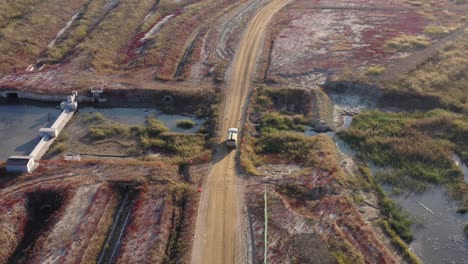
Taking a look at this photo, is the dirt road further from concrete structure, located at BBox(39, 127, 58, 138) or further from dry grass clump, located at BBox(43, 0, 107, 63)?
dry grass clump, located at BBox(43, 0, 107, 63)

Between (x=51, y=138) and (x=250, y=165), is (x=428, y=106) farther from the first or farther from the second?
(x=51, y=138)

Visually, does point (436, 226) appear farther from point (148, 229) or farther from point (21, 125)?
point (21, 125)

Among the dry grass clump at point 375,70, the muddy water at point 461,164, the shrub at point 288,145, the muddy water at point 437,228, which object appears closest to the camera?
the muddy water at point 437,228

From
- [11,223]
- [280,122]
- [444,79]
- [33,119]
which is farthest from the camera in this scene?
[444,79]

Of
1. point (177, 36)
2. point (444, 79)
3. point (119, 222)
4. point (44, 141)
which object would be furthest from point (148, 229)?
point (444, 79)

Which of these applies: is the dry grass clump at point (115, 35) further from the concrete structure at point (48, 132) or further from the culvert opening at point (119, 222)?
the culvert opening at point (119, 222)

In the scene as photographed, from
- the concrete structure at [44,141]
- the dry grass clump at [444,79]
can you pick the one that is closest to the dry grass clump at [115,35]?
the concrete structure at [44,141]
